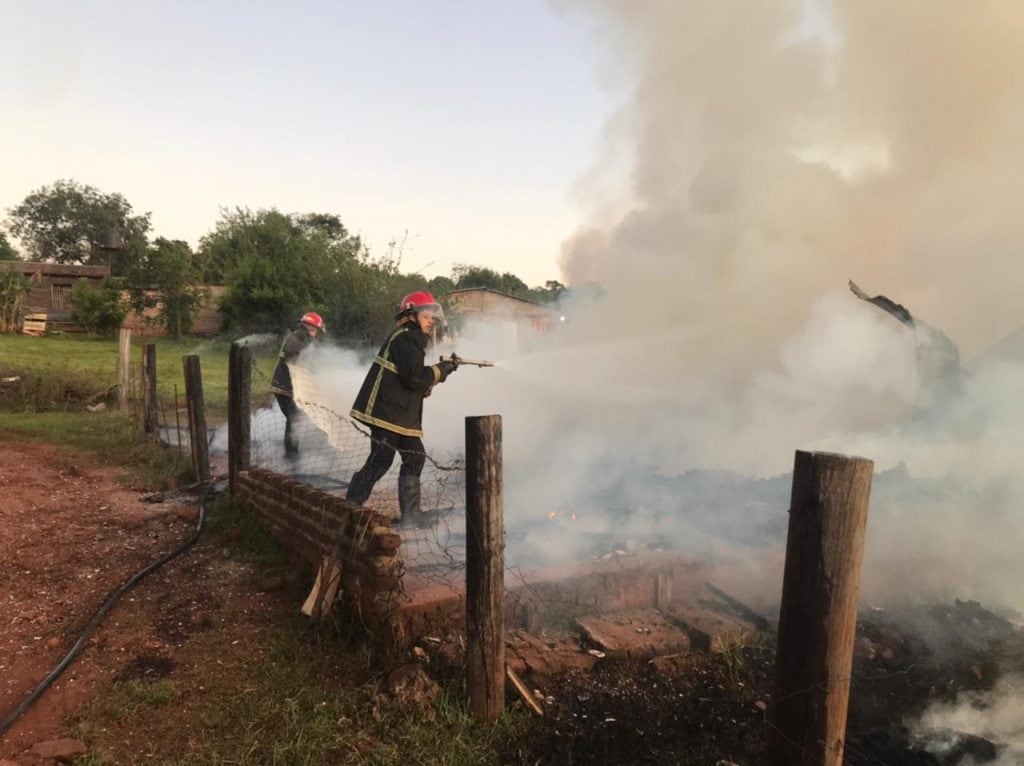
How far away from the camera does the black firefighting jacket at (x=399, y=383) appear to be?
5.32m

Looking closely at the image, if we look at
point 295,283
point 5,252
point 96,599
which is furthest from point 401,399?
point 5,252

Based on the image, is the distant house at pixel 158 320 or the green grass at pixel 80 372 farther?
the distant house at pixel 158 320

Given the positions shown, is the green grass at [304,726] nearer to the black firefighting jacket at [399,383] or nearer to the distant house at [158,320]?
the black firefighting jacket at [399,383]

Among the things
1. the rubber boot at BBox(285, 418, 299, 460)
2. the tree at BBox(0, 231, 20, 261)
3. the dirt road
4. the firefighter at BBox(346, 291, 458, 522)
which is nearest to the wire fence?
the rubber boot at BBox(285, 418, 299, 460)

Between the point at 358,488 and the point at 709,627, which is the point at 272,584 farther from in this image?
the point at 709,627

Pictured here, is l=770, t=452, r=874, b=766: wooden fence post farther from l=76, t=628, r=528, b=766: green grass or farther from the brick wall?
the brick wall

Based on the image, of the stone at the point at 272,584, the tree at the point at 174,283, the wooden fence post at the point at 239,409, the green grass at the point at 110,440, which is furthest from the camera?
the tree at the point at 174,283

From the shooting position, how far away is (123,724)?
3.18 metres

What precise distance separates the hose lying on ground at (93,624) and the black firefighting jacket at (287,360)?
2.08 m

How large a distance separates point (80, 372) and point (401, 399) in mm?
12894

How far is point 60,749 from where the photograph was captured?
293 centimetres

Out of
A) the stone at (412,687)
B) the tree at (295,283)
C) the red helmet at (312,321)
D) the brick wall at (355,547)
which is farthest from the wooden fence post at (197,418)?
the tree at (295,283)

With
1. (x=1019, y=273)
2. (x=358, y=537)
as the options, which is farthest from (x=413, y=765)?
(x=1019, y=273)

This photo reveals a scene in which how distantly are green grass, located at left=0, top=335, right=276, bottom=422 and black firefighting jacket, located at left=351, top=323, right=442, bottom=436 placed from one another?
3483 millimetres
